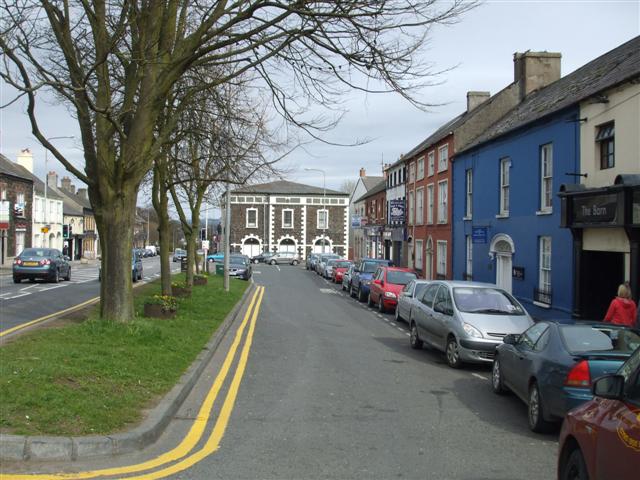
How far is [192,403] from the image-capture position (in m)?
7.92

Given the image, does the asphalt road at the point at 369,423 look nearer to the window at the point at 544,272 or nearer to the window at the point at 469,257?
the window at the point at 544,272

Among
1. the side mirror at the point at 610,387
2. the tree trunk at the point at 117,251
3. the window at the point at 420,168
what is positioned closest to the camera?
the side mirror at the point at 610,387

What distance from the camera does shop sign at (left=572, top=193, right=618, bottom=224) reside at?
14.9 meters

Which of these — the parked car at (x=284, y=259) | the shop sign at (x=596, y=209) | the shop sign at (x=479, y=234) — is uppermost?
the shop sign at (x=596, y=209)

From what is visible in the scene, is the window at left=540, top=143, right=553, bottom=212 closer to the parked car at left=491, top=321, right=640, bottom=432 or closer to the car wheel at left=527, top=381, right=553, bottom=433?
the parked car at left=491, top=321, right=640, bottom=432

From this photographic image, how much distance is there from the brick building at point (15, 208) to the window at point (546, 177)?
40.5 m

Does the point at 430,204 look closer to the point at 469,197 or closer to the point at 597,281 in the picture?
the point at 469,197

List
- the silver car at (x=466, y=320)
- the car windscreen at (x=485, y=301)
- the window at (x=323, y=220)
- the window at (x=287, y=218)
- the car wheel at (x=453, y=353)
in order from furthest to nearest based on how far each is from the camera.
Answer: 1. the window at (x=323, y=220)
2. the window at (x=287, y=218)
3. the car windscreen at (x=485, y=301)
4. the car wheel at (x=453, y=353)
5. the silver car at (x=466, y=320)

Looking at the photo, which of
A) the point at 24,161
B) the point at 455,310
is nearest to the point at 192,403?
the point at 455,310

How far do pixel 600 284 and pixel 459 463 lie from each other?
505 inches

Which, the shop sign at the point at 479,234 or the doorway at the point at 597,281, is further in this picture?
the shop sign at the point at 479,234

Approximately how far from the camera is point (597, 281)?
675 inches

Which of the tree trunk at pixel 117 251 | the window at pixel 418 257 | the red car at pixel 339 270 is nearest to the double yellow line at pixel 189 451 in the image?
the tree trunk at pixel 117 251

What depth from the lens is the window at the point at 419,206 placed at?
1487 inches
